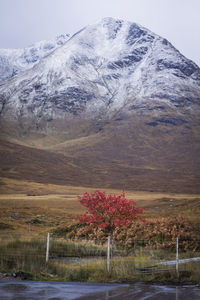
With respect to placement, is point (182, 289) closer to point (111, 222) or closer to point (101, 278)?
point (101, 278)

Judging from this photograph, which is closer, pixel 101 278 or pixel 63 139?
pixel 101 278

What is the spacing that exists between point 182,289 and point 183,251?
246 inches

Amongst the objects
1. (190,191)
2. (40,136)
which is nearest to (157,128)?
(40,136)

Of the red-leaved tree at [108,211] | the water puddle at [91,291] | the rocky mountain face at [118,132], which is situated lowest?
the water puddle at [91,291]

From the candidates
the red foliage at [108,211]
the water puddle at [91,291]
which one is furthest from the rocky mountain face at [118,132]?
the water puddle at [91,291]

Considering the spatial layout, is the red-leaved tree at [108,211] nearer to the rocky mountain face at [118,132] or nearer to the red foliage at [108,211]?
the red foliage at [108,211]

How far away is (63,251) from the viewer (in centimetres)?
1540

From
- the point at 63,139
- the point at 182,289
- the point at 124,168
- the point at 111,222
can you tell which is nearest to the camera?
the point at 182,289

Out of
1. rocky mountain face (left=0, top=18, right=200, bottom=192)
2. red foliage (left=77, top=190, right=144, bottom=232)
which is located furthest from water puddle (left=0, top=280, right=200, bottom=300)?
rocky mountain face (left=0, top=18, right=200, bottom=192)

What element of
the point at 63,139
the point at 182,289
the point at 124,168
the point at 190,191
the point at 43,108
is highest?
the point at 43,108

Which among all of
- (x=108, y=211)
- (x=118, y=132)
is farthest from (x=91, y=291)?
(x=118, y=132)

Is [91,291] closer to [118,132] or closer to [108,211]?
[108,211]

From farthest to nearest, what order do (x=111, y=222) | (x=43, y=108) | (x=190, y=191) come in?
(x=43, y=108) < (x=190, y=191) < (x=111, y=222)

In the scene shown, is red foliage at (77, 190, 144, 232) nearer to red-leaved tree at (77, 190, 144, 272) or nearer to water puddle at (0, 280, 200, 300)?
red-leaved tree at (77, 190, 144, 272)
